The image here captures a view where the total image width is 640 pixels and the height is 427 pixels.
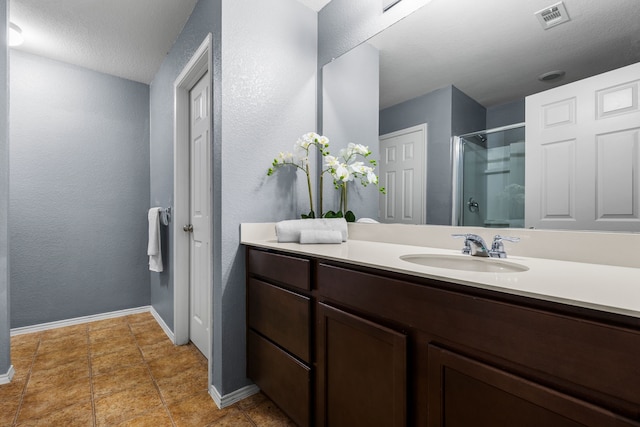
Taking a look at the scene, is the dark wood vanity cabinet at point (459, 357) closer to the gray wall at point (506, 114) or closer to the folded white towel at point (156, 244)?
the gray wall at point (506, 114)

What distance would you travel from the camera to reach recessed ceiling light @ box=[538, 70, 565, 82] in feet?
3.38

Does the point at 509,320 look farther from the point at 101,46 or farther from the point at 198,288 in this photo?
the point at 101,46

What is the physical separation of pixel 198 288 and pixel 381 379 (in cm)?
173

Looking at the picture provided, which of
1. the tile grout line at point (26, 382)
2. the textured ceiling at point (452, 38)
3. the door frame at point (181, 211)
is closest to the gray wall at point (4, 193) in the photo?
the tile grout line at point (26, 382)

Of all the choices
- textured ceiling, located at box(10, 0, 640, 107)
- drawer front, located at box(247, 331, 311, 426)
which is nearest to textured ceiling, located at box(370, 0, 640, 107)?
textured ceiling, located at box(10, 0, 640, 107)

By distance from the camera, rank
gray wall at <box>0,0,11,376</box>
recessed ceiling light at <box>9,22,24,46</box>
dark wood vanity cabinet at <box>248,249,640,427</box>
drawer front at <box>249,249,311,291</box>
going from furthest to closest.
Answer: recessed ceiling light at <box>9,22,24,46</box>
gray wall at <box>0,0,11,376</box>
drawer front at <box>249,249,311,291</box>
dark wood vanity cabinet at <box>248,249,640,427</box>

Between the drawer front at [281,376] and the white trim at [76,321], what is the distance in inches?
80.8

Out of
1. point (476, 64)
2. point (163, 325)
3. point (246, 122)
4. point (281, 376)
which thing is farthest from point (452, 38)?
point (163, 325)

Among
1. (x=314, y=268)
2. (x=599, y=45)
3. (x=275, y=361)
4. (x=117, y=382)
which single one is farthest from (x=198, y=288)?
(x=599, y=45)

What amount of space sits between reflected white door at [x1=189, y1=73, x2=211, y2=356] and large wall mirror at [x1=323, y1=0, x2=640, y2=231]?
110 centimetres

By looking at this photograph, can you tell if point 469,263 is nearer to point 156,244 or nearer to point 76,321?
point 156,244

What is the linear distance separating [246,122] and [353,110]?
627 millimetres

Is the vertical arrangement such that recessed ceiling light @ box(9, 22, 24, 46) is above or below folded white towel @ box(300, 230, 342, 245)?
above

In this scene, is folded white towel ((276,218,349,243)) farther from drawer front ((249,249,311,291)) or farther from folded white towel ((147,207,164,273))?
folded white towel ((147,207,164,273))
